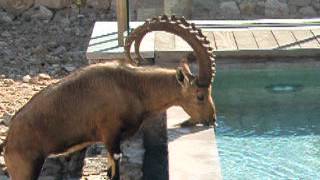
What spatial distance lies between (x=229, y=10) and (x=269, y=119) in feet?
17.2

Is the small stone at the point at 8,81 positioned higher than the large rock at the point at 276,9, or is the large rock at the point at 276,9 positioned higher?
the large rock at the point at 276,9

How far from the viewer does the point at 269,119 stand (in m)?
7.22

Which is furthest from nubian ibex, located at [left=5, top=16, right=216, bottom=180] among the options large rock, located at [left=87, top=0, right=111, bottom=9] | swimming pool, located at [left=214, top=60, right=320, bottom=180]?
large rock, located at [left=87, top=0, right=111, bottom=9]

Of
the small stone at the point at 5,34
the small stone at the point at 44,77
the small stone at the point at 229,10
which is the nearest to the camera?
the small stone at the point at 44,77

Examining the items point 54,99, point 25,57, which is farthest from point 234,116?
point 25,57

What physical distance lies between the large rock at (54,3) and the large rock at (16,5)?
16 cm

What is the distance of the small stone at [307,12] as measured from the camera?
39.5ft

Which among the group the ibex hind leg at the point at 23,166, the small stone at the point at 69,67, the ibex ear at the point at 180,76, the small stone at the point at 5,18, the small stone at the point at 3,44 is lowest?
the small stone at the point at 69,67

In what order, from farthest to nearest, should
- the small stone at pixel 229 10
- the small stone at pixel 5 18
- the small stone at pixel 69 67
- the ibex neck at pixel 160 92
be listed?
the small stone at pixel 5 18 → the small stone at pixel 229 10 → the small stone at pixel 69 67 → the ibex neck at pixel 160 92

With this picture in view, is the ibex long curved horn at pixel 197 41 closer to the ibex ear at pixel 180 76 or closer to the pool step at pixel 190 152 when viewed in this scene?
the ibex ear at pixel 180 76

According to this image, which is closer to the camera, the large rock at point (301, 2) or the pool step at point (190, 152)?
the pool step at point (190, 152)

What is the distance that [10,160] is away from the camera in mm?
5613

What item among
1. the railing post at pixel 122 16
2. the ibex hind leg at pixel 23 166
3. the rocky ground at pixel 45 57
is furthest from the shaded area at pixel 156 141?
the railing post at pixel 122 16

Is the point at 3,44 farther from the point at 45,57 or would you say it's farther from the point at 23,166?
the point at 23,166
